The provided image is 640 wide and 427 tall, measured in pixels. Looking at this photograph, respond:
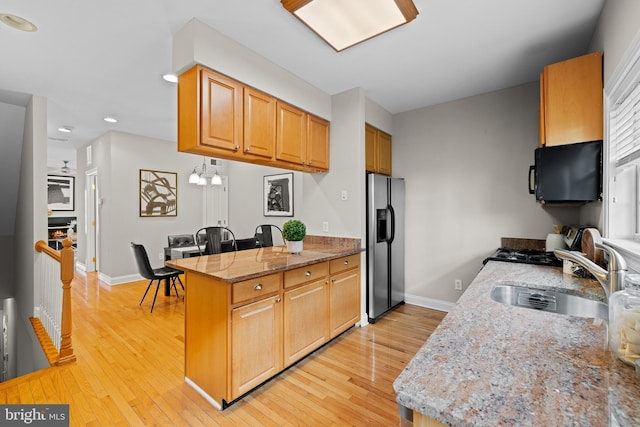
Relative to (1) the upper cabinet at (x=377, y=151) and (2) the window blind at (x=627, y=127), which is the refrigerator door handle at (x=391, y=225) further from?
(2) the window blind at (x=627, y=127)

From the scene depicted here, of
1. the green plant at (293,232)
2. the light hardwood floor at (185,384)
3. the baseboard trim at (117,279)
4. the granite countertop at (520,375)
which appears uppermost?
the green plant at (293,232)

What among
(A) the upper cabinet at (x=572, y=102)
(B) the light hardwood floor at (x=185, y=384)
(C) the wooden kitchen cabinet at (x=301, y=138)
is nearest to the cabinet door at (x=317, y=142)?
(C) the wooden kitchen cabinet at (x=301, y=138)

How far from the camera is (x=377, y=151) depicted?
11.5 ft

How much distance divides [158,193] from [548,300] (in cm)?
578

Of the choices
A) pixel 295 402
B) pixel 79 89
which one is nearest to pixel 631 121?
pixel 295 402

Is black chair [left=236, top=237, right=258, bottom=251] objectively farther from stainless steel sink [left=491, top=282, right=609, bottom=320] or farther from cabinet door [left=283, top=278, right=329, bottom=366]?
stainless steel sink [left=491, top=282, right=609, bottom=320]

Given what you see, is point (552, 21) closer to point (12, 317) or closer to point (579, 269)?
point (579, 269)

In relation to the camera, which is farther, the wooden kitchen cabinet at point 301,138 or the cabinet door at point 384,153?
the cabinet door at point 384,153

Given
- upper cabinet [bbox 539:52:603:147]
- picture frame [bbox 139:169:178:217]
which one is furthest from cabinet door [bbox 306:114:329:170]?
picture frame [bbox 139:169:178:217]

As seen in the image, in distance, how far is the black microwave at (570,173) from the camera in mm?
1871

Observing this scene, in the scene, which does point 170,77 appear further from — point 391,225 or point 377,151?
point 391,225

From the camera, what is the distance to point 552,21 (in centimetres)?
200

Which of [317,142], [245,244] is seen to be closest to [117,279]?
[245,244]

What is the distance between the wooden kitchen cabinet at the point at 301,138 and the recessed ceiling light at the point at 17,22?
1866 millimetres
